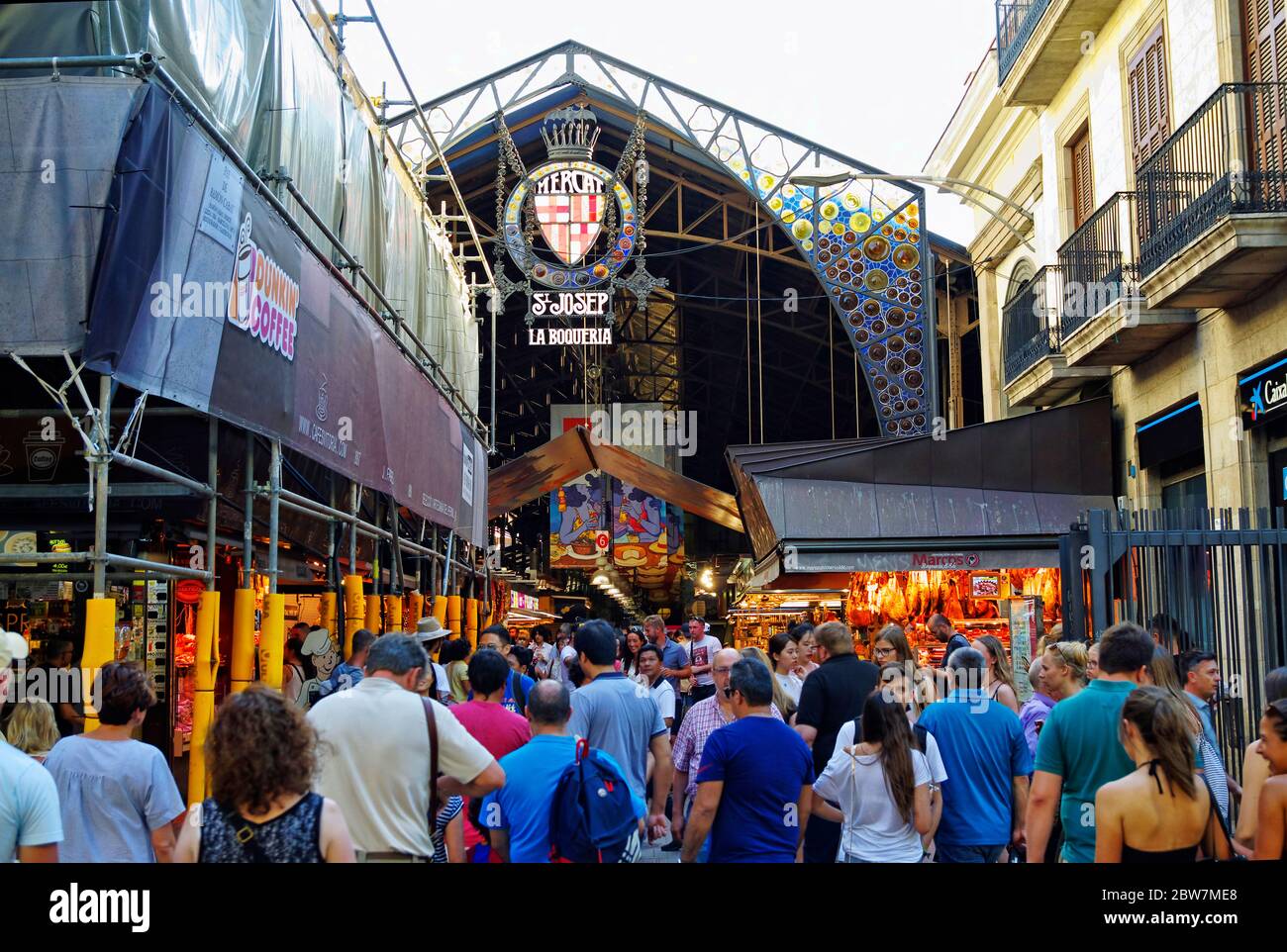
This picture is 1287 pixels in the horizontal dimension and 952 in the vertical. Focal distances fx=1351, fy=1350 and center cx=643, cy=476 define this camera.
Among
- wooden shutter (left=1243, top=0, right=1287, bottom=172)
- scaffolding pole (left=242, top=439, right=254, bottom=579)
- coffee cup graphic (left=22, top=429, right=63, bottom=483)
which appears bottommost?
scaffolding pole (left=242, top=439, right=254, bottom=579)

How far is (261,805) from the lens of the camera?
13.3ft

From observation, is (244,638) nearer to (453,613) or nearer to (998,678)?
(998,678)

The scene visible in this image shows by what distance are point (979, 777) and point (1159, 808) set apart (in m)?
2.03

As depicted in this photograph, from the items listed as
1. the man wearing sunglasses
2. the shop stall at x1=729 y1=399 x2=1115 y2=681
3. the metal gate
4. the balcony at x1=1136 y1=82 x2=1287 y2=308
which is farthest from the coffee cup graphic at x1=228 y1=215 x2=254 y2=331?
the shop stall at x1=729 y1=399 x2=1115 y2=681

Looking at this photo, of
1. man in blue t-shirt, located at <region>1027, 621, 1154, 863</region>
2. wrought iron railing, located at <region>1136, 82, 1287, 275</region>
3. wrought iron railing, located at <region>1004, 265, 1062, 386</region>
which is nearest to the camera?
man in blue t-shirt, located at <region>1027, 621, 1154, 863</region>

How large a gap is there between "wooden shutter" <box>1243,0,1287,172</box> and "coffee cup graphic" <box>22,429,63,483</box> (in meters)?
10.7

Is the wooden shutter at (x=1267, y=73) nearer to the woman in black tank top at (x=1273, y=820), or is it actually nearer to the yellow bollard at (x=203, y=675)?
the woman in black tank top at (x=1273, y=820)

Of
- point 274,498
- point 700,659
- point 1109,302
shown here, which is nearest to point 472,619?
point 700,659

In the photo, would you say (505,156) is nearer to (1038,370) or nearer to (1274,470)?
(1038,370)

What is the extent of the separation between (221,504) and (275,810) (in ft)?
24.2

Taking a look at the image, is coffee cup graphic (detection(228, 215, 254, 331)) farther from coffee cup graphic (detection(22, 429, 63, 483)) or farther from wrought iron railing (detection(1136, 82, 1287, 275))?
wrought iron railing (detection(1136, 82, 1287, 275))

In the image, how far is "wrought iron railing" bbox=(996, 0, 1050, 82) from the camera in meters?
18.4

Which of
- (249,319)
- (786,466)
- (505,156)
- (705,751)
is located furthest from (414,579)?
(705,751)

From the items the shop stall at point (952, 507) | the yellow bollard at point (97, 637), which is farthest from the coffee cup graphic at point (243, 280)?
the shop stall at point (952, 507)
